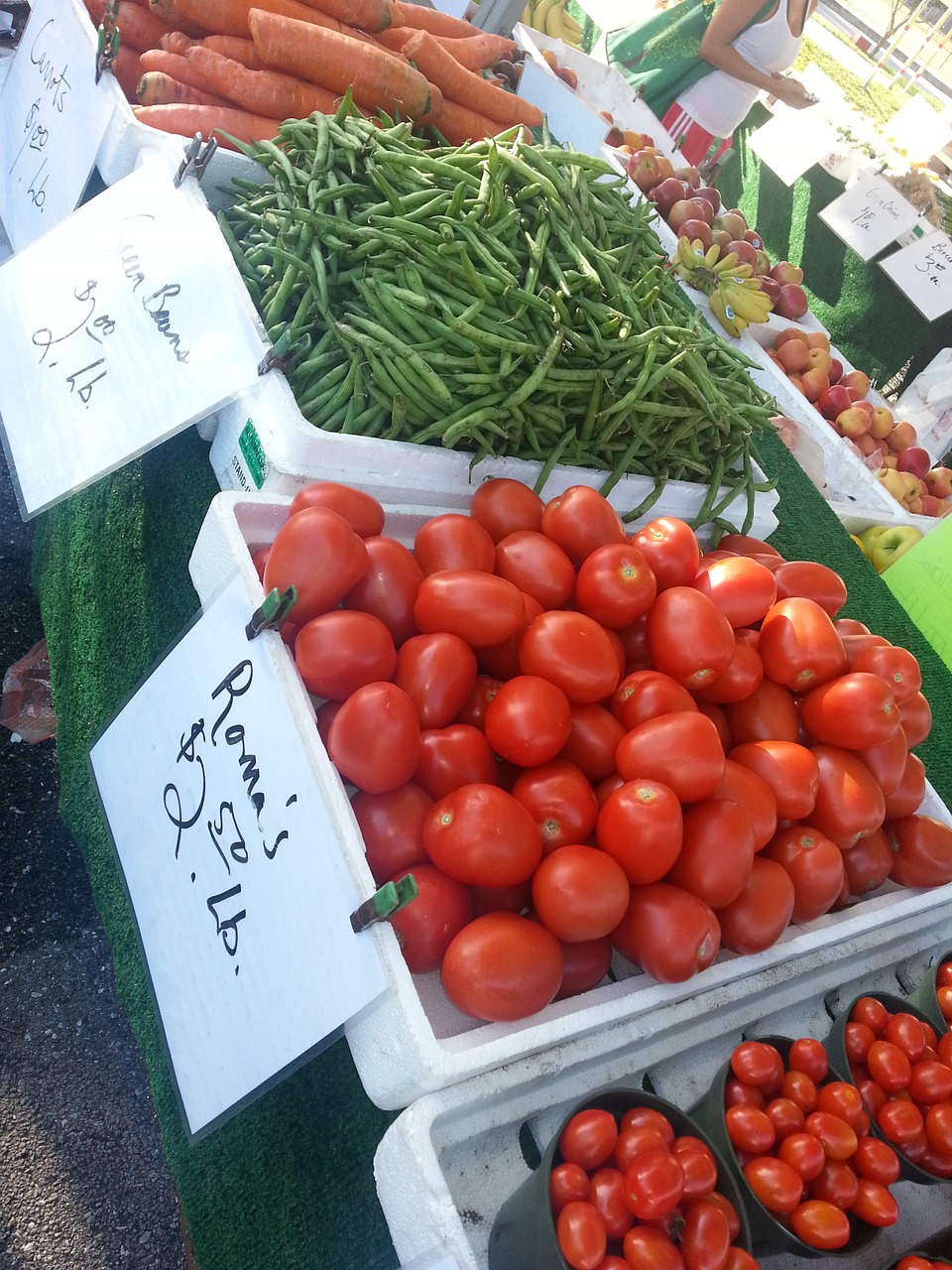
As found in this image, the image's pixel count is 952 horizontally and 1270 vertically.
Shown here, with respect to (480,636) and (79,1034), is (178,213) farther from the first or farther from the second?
(79,1034)

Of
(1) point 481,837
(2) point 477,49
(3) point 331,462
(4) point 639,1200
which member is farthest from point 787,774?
(2) point 477,49

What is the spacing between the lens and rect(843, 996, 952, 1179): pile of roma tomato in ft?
3.78

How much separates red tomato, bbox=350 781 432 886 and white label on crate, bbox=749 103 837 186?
178 inches

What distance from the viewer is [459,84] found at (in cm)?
264

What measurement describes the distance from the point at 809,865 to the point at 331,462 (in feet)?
3.46

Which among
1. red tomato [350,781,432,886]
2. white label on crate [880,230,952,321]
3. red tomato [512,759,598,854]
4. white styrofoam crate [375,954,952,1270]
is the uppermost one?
white label on crate [880,230,952,321]

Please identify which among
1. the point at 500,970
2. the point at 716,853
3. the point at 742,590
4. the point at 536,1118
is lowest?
the point at 536,1118

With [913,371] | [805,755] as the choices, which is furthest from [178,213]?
[913,371]

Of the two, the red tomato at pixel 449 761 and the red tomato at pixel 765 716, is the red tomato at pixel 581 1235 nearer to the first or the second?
the red tomato at pixel 449 761

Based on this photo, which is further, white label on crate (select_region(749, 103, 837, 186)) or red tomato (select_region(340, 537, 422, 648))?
white label on crate (select_region(749, 103, 837, 186))

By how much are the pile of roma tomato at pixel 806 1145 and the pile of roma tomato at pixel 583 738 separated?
159mm

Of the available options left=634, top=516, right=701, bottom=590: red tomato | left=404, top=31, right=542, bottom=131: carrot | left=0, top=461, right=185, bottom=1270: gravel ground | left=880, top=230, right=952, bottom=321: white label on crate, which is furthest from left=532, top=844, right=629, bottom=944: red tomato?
left=880, top=230, right=952, bottom=321: white label on crate

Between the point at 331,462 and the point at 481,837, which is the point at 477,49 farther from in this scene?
the point at 481,837

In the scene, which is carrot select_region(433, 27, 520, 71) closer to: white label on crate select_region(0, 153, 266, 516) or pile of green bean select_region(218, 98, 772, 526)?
pile of green bean select_region(218, 98, 772, 526)
